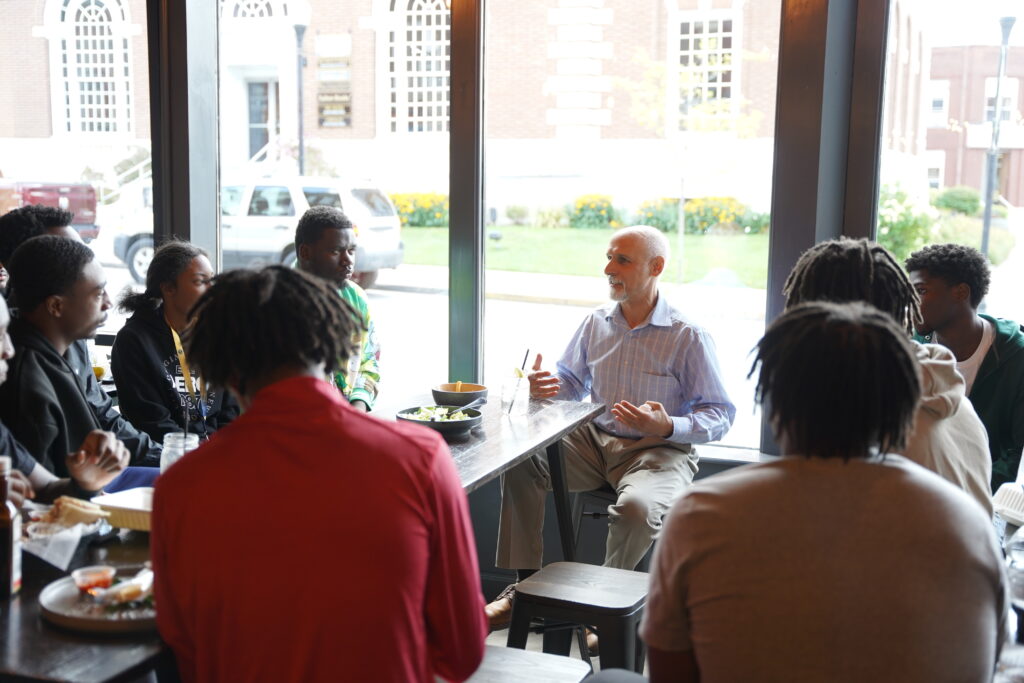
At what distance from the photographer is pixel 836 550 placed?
1.28 m

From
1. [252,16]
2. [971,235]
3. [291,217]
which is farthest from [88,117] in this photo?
[971,235]

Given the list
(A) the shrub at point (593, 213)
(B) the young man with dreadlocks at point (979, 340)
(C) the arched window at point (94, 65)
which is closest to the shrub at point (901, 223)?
(B) the young man with dreadlocks at point (979, 340)

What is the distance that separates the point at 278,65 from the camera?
3873mm

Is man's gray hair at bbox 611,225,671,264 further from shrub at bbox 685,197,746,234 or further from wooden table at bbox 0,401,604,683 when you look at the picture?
wooden table at bbox 0,401,604,683

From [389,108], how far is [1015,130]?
2.11 m

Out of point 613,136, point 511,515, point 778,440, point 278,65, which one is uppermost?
point 278,65

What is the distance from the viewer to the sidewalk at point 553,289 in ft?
11.7

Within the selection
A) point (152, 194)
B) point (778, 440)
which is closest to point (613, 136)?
point (152, 194)

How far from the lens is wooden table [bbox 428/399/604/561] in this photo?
2457 mm

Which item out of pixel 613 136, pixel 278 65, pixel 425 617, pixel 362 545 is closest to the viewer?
pixel 362 545

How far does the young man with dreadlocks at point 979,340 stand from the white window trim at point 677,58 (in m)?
0.86

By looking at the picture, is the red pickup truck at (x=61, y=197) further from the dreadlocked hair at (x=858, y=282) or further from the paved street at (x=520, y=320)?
the dreadlocked hair at (x=858, y=282)

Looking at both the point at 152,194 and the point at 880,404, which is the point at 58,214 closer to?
the point at 152,194

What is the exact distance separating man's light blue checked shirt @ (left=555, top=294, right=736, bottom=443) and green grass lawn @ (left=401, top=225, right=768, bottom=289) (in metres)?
0.23
